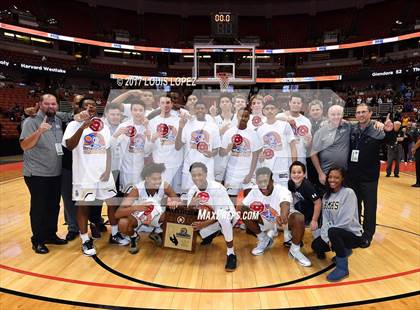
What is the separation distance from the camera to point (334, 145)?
14.2 ft

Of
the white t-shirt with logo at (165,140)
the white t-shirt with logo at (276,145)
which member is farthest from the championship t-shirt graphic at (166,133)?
Answer: the white t-shirt with logo at (276,145)

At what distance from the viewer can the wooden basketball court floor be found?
3.06 metres

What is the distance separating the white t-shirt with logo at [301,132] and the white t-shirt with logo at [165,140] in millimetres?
1621

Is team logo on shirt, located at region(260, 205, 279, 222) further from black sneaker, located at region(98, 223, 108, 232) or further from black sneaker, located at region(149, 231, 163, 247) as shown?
black sneaker, located at region(98, 223, 108, 232)

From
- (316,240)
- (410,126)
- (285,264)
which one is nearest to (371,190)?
(316,240)

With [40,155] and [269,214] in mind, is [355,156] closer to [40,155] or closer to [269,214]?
[269,214]

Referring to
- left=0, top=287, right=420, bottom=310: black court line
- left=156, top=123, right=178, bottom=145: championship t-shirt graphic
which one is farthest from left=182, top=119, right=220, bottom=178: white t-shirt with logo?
left=0, top=287, right=420, bottom=310: black court line

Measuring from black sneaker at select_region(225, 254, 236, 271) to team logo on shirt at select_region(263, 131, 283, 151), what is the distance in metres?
1.51

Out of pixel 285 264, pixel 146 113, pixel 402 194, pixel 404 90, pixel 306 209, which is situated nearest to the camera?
pixel 285 264

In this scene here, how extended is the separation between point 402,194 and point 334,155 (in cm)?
435

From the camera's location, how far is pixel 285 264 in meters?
3.92

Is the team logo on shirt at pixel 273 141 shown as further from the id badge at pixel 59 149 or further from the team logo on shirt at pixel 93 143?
the id badge at pixel 59 149

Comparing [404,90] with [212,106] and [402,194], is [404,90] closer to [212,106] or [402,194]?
[402,194]

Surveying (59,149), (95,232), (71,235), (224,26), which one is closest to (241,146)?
(59,149)
